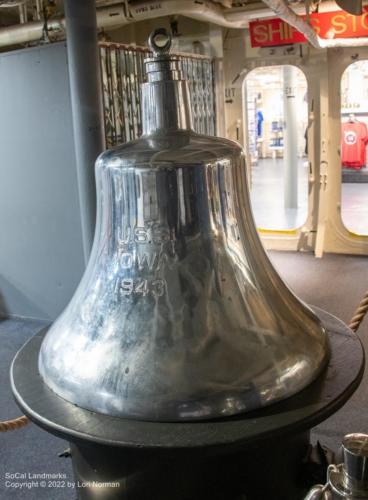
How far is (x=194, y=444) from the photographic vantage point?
686 mm

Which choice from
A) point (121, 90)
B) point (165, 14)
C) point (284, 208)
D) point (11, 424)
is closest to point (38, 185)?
point (121, 90)

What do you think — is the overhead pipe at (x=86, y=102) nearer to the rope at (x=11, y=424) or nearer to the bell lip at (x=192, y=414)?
the rope at (x=11, y=424)

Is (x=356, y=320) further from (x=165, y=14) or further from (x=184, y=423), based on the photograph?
(x=165, y=14)

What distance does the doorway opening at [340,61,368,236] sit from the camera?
8.23m

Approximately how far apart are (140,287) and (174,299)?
0.18 ft

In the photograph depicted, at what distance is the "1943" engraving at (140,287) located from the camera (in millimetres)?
776

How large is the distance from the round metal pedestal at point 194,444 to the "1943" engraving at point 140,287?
0.59 feet

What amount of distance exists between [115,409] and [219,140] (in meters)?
0.46

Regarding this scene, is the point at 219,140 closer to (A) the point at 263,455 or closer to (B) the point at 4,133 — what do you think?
(A) the point at 263,455

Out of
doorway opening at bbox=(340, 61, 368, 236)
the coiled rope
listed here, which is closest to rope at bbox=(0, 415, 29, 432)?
the coiled rope

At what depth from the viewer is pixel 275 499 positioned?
2.82ft

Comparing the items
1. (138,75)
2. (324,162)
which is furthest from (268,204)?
(138,75)

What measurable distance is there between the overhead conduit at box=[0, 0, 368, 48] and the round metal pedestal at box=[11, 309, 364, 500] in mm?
3506

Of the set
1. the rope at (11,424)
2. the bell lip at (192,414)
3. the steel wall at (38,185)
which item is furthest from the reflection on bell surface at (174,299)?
the steel wall at (38,185)
